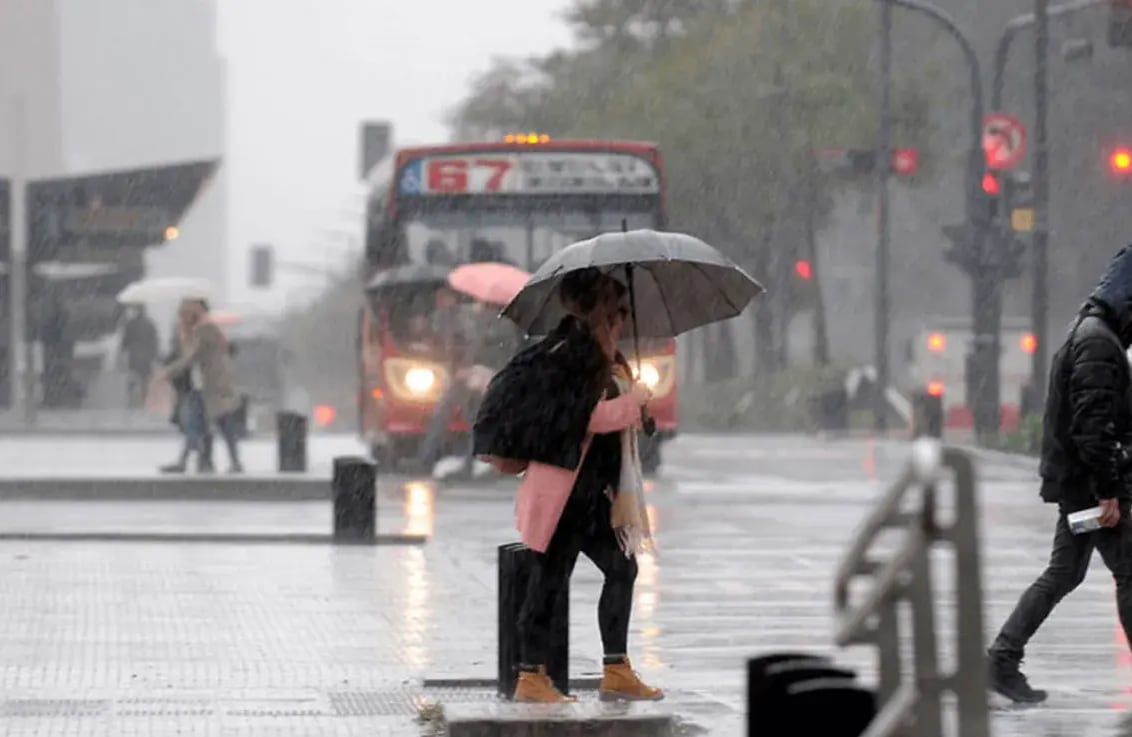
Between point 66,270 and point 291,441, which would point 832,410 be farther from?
point 66,270

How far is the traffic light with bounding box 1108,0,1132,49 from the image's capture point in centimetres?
2372

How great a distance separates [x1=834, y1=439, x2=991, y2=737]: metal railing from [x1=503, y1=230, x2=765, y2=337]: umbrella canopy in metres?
4.29

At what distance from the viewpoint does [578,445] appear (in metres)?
9.81

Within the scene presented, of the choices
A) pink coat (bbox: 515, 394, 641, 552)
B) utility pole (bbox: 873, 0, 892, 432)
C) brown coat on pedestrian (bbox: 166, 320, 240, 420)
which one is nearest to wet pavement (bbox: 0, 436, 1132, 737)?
pink coat (bbox: 515, 394, 641, 552)

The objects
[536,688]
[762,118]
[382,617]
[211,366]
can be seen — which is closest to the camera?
[536,688]

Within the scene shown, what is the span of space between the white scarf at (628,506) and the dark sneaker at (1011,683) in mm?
1495

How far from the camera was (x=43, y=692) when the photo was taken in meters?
10.7

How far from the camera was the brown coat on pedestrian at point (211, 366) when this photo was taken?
85.6 feet

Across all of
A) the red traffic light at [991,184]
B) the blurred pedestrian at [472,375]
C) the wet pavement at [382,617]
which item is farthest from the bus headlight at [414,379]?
the red traffic light at [991,184]

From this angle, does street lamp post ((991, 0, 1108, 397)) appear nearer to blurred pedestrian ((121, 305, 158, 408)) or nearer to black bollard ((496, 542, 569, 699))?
blurred pedestrian ((121, 305, 158, 408))

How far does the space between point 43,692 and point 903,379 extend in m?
75.6

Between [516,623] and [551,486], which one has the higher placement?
[551,486]

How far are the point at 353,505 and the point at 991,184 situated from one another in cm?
1908

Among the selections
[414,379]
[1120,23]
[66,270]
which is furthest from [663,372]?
[66,270]
